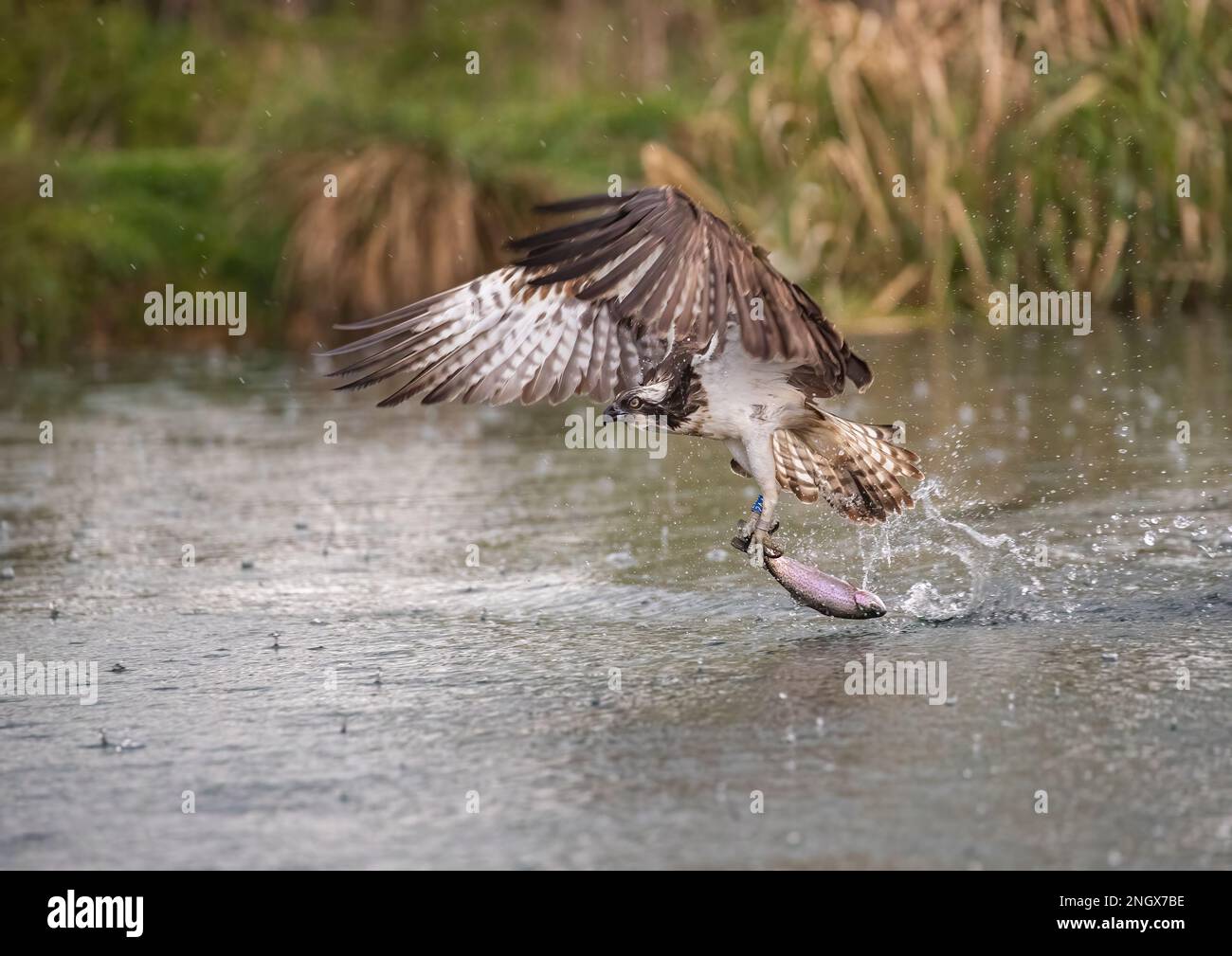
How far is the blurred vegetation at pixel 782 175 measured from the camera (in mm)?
13234

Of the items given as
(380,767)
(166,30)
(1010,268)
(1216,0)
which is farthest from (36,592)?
(166,30)

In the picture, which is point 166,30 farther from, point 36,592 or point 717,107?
point 36,592

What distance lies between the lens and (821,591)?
17.8ft

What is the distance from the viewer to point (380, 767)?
4.09m

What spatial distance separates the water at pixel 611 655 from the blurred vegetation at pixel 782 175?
3.68 meters

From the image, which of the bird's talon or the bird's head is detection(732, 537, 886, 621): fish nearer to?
the bird's talon

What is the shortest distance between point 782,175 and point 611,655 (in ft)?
32.8

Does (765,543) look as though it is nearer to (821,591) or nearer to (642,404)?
(821,591)

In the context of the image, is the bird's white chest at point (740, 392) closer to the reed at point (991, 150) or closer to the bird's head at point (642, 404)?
the bird's head at point (642, 404)

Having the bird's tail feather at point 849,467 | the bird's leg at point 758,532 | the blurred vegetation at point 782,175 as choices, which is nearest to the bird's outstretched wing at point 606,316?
the bird's tail feather at point 849,467

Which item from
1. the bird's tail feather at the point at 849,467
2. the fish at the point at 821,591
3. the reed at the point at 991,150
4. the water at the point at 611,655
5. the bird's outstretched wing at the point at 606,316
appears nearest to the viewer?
the water at the point at 611,655

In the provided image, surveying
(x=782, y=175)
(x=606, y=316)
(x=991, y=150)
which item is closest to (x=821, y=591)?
(x=606, y=316)

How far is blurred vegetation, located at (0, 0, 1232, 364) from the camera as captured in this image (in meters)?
13.2

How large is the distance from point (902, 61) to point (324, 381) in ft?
16.5
